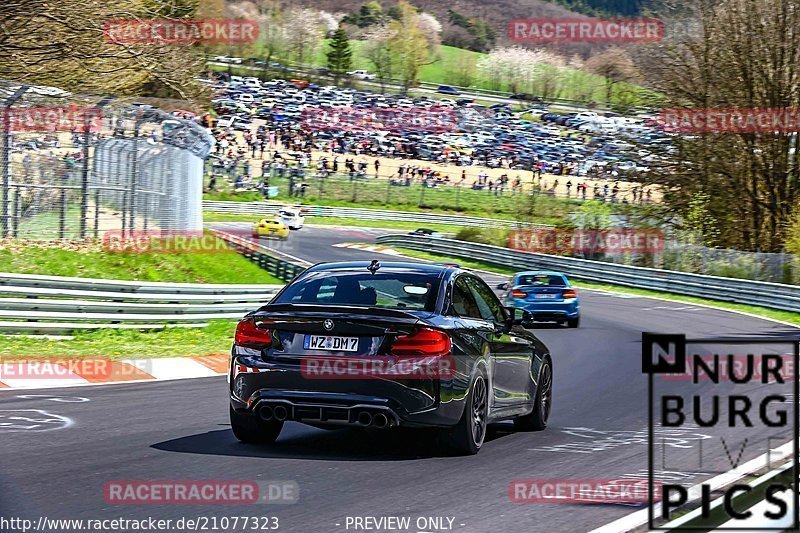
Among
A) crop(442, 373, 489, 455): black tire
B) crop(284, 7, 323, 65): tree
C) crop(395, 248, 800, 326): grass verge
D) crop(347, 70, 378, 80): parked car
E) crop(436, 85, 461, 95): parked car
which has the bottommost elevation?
crop(395, 248, 800, 326): grass verge

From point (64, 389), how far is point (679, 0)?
3781cm

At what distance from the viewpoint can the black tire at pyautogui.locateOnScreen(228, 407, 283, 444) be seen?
889cm

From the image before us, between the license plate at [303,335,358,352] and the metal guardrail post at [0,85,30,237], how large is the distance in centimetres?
1083

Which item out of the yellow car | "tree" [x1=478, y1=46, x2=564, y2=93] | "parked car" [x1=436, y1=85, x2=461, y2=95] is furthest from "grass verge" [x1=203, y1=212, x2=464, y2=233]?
"tree" [x1=478, y1=46, x2=564, y2=93]

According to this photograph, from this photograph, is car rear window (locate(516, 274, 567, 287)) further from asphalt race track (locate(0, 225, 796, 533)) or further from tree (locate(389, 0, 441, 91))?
tree (locate(389, 0, 441, 91))

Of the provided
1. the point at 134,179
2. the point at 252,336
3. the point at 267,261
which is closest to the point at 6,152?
the point at 134,179

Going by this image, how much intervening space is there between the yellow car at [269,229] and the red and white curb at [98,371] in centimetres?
3865

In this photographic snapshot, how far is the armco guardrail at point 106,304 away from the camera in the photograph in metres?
15.8

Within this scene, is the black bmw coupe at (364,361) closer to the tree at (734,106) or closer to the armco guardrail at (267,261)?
the armco guardrail at (267,261)

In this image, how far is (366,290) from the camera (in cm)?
906

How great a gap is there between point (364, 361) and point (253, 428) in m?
1.22

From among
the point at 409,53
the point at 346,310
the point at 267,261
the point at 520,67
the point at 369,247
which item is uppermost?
the point at 409,53

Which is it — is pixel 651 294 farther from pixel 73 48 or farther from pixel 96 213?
pixel 96 213

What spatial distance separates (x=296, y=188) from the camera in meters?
69.4
